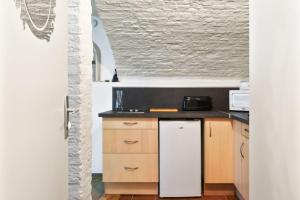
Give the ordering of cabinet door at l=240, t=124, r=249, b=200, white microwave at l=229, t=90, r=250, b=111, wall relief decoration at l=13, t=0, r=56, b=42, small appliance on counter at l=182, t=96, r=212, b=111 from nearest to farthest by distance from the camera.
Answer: wall relief decoration at l=13, t=0, r=56, b=42, cabinet door at l=240, t=124, r=249, b=200, white microwave at l=229, t=90, r=250, b=111, small appliance on counter at l=182, t=96, r=212, b=111

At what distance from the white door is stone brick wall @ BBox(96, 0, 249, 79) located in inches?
80.1

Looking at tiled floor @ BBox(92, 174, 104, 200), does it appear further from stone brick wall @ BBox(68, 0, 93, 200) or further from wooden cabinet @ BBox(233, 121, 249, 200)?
wooden cabinet @ BBox(233, 121, 249, 200)

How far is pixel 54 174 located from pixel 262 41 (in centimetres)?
118

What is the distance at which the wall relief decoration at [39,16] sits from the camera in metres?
0.89

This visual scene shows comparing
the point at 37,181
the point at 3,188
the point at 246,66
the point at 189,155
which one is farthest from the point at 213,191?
the point at 3,188

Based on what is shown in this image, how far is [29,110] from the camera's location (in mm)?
928

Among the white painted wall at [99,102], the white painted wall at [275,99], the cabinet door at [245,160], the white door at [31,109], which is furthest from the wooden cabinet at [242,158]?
the white door at [31,109]

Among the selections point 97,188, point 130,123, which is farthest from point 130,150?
point 97,188

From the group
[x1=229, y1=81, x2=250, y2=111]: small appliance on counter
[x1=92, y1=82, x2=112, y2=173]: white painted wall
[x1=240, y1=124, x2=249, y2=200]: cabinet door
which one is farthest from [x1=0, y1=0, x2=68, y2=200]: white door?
[x1=92, y1=82, x2=112, y2=173]: white painted wall

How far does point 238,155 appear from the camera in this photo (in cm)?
326

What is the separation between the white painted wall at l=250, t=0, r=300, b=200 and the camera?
120cm

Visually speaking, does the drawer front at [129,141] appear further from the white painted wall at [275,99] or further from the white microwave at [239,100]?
the white painted wall at [275,99]

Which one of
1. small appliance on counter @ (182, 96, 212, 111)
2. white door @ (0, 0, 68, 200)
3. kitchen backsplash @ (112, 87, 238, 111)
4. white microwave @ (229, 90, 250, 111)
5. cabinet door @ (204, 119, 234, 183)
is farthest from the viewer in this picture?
kitchen backsplash @ (112, 87, 238, 111)

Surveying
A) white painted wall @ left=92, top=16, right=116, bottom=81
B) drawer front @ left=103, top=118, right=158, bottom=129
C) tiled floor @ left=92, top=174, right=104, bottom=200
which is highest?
white painted wall @ left=92, top=16, right=116, bottom=81
